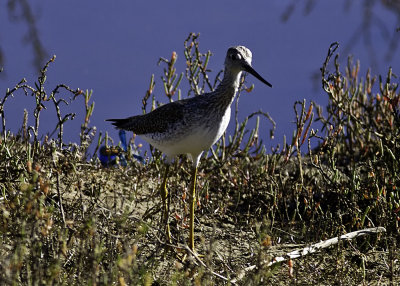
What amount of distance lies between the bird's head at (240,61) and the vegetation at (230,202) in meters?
0.62

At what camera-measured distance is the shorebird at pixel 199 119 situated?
17.0 feet

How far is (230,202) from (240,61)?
75.4 inches

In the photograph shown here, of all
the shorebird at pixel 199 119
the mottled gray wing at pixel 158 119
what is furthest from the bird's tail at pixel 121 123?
the shorebird at pixel 199 119

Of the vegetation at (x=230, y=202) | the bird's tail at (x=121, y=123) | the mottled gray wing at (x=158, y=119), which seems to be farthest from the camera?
the bird's tail at (x=121, y=123)

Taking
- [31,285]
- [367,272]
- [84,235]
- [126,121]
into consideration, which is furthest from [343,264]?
[126,121]

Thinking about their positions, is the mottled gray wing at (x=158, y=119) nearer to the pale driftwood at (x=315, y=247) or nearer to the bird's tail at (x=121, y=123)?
the bird's tail at (x=121, y=123)

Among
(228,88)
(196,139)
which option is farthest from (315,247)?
(228,88)

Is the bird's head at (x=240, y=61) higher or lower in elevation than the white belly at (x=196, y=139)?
higher

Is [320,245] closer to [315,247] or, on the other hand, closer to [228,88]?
[315,247]

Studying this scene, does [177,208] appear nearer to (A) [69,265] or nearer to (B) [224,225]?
(B) [224,225]

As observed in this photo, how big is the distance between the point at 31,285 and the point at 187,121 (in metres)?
2.11

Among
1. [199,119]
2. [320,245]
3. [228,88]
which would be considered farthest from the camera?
[228,88]

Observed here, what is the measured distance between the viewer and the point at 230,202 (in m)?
6.64

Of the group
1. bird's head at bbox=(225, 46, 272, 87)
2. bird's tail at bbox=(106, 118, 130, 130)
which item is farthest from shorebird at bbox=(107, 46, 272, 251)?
bird's tail at bbox=(106, 118, 130, 130)
